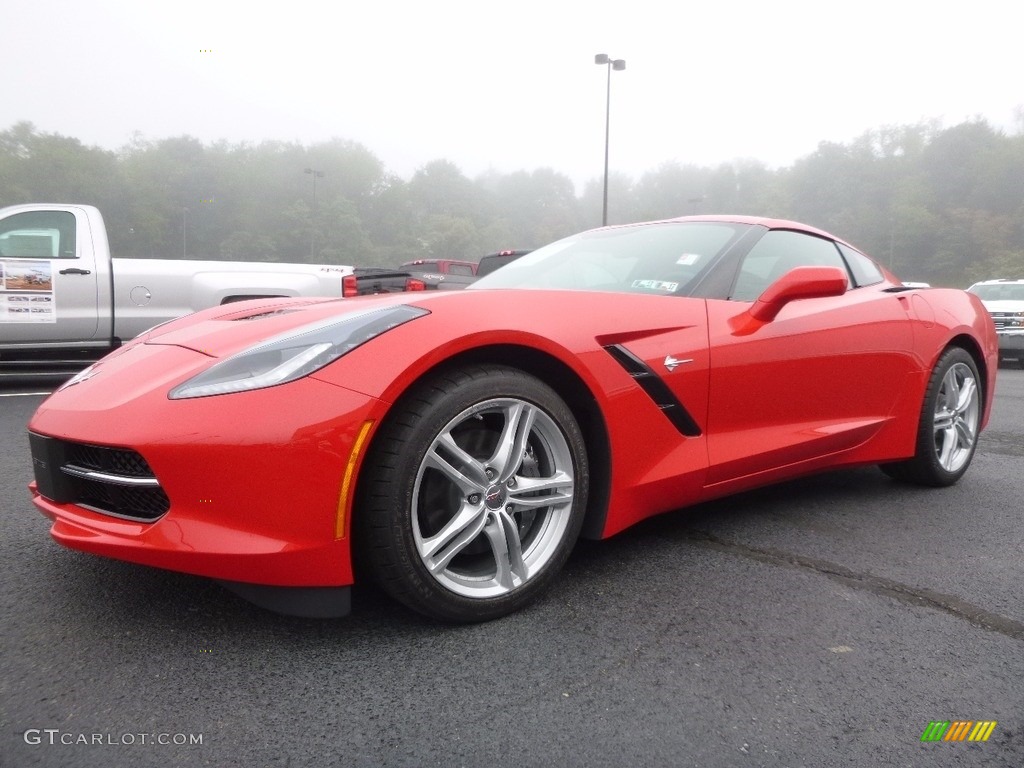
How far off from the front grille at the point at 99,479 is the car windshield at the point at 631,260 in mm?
1503

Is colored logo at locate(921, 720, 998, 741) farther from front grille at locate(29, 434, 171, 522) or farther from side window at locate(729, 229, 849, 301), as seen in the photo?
front grille at locate(29, 434, 171, 522)

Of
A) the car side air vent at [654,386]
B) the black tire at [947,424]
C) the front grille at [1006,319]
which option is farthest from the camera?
the front grille at [1006,319]

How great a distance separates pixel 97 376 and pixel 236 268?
5.42 meters

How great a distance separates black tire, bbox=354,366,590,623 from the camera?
173 cm

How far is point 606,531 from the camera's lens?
217 centimetres

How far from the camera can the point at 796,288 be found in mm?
2518

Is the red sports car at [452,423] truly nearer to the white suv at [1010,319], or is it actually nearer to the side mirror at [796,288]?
the side mirror at [796,288]

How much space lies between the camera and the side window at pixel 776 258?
9.00 ft

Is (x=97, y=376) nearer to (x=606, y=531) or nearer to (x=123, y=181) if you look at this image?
(x=606, y=531)

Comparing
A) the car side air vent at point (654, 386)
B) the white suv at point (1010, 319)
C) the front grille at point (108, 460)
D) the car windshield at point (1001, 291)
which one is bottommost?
the white suv at point (1010, 319)

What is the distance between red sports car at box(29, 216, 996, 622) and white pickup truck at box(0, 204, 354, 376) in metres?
4.69

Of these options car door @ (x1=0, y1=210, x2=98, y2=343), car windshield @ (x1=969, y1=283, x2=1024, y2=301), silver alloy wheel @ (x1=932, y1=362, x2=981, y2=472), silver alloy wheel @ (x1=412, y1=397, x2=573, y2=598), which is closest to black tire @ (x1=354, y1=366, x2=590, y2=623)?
silver alloy wheel @ (x1=412, y1=397, x2=573, y2=598)

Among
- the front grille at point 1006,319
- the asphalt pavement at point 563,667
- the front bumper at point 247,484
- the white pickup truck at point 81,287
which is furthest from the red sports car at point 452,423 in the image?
the front grille at point 1006,319

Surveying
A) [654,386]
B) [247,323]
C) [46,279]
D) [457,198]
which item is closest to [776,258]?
[654,386]
